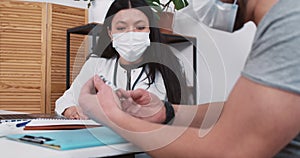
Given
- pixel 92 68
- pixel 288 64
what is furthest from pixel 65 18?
pixel 288 64

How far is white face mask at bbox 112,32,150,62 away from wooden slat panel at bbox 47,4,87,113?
48.8 inches

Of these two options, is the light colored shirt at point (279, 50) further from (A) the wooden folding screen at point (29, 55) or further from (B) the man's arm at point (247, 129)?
(A) the wooden folding screen at point (29, 55)

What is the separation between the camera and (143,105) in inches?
30.3

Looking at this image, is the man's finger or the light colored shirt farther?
the man's finger

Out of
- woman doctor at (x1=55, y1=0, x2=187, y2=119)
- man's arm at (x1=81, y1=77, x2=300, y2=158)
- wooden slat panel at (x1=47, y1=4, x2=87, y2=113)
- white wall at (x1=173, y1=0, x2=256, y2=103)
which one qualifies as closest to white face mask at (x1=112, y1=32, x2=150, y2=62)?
woman doctor at (x1=55, y1=0, x2=187, y2=119)

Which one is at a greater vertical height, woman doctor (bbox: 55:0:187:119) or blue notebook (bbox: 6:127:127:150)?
woman doctor (bbox: 55:0:187:119)

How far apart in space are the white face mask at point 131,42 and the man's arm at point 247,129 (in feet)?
3.62

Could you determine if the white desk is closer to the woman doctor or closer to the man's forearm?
the man's forearm

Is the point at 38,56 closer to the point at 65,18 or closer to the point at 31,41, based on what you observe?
the point at 31,41

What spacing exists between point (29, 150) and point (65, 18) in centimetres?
231

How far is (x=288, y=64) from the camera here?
1.58 ft

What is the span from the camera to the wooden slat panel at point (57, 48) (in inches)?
109

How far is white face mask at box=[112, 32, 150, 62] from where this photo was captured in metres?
1.65

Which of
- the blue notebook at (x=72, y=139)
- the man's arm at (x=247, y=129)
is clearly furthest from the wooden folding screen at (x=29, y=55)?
the man's arm at (x=247, y=129)
